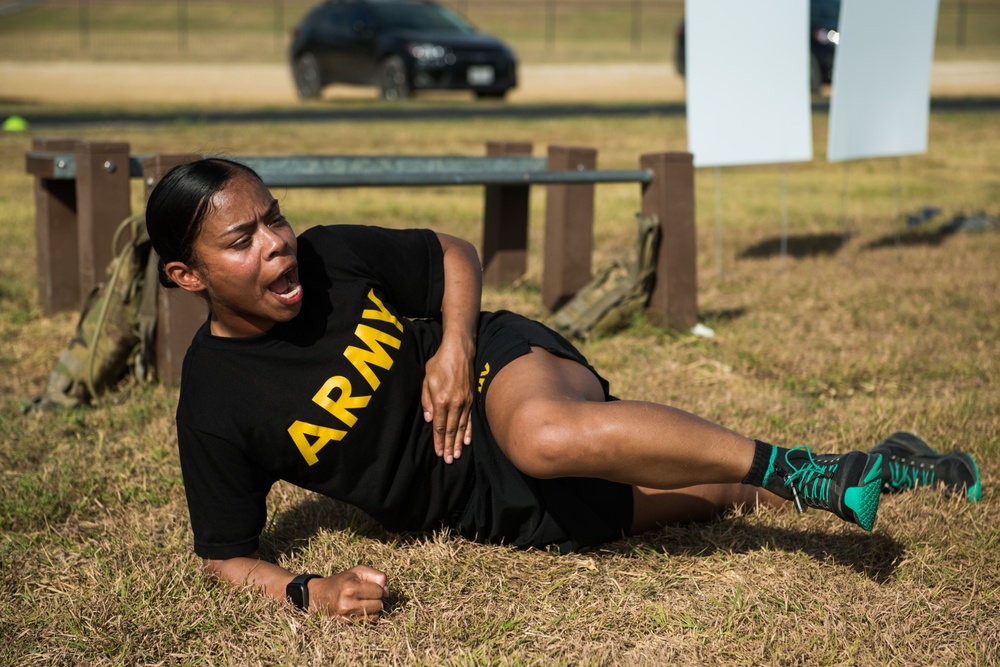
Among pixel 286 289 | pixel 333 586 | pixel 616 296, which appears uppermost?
pixel 286 289

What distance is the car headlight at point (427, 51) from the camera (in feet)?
58.4

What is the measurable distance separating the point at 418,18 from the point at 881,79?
501 inches

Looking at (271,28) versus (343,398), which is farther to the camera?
(271,28)

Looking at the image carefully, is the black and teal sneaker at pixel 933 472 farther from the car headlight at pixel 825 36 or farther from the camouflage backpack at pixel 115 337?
the car headlight at pixel 825 36

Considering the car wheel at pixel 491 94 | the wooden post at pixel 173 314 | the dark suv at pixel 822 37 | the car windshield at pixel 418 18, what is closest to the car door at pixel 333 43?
the car windshield at pixel 418 18

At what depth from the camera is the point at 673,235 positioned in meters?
5.36

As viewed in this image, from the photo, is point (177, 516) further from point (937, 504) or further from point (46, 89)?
point (46, 89)

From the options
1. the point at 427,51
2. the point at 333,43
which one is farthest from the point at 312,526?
the point at 333,43

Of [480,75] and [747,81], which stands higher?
[480,75]

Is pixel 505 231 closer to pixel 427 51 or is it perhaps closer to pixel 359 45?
pixel 427 51

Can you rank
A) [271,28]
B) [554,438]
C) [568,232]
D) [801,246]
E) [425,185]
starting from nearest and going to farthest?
[554,438] < [425,185] < [568,232] < [801,246] < [271,28]

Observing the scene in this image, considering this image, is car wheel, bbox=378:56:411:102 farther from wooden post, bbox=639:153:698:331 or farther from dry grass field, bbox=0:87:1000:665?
wooden post, bbox=639:153:698:331

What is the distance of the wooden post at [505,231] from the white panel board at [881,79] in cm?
204

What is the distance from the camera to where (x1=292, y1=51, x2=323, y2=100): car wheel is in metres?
19.6
